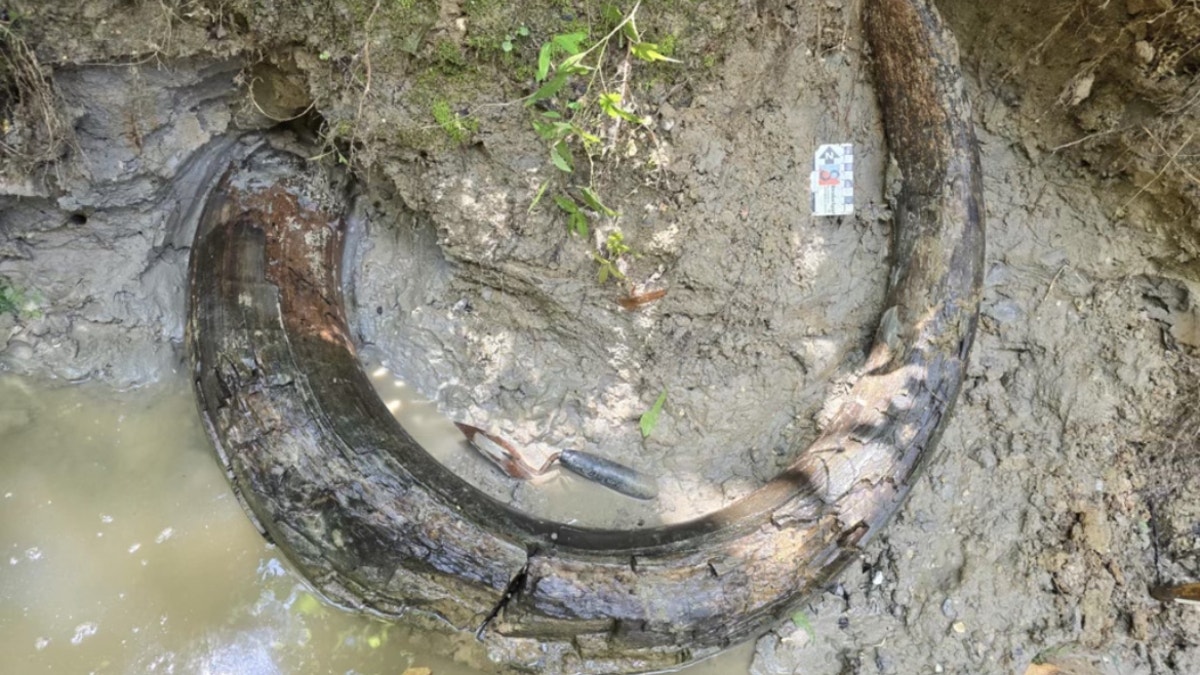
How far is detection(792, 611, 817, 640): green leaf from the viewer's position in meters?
2.98

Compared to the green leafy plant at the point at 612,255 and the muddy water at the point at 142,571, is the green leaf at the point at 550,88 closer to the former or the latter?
the green leafy plant at the point at 612,255

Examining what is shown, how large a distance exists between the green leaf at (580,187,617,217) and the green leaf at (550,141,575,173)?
0.12m

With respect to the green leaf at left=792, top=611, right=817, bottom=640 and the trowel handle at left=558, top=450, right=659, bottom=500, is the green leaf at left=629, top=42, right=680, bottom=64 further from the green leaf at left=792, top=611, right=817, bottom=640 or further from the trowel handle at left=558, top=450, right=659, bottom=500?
the green leaf at left=792, top=611, right=817, bottom=640

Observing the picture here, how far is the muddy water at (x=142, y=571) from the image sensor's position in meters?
2.64

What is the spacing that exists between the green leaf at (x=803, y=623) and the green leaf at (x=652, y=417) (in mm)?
907

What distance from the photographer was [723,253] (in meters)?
3.23

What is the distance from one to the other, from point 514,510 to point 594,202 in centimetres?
119

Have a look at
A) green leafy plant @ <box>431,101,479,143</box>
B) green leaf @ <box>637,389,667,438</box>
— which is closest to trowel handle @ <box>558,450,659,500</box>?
green leaf @ <box>637,389,667,438</box>

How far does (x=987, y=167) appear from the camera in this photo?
3441 mm

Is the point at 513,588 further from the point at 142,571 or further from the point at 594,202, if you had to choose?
the point at 594,202

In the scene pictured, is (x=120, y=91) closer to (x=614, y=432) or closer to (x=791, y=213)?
(x=614, y=432)

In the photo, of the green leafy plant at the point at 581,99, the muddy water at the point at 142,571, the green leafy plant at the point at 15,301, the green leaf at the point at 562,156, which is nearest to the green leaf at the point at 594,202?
the green leafy plant at the point at 581,99

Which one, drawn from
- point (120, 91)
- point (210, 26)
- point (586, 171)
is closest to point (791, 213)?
point (586, 171)

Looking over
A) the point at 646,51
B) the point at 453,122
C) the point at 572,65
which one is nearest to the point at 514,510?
the point at 453,122
